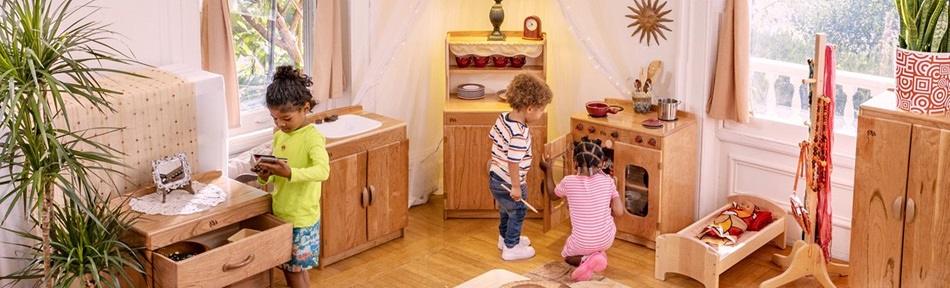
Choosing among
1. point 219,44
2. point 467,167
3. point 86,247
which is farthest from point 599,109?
point 86,247

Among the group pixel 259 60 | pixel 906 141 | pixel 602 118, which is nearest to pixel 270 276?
pixel 259 60

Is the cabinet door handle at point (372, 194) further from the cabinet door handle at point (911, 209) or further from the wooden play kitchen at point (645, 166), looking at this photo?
the cabinet door handle at point (911, 209)

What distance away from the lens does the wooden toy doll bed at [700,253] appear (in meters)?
5.16

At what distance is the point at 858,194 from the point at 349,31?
2629 mm

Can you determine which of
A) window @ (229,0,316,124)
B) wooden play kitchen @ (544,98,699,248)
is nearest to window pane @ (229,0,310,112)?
window @ (229,0,316,124)

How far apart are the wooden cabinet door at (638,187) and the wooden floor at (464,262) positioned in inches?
4.3

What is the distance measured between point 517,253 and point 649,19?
1.40m

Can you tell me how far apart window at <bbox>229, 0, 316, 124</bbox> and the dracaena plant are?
9.32ft

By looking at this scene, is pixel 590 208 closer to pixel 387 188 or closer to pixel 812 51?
pixel 387 188

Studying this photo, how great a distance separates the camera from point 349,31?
5926 millimetres

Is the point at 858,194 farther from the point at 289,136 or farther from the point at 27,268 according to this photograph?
the point at 27,268

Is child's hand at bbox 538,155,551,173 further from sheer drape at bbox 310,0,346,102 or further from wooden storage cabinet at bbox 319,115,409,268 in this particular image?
sheer drape at bbox 310,0,346,102

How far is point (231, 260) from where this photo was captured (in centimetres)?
431

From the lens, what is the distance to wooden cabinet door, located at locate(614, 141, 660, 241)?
5625 millimetres
